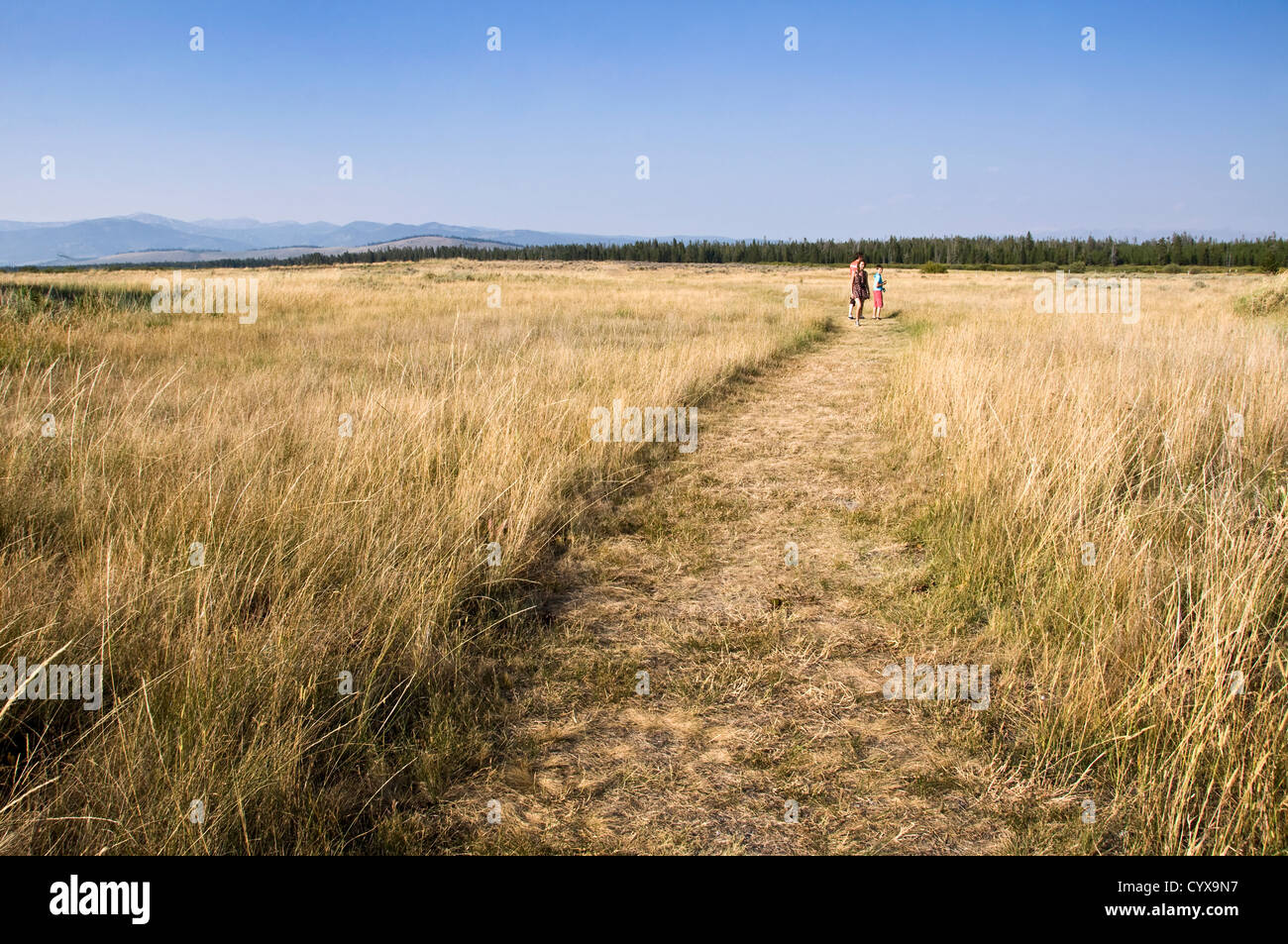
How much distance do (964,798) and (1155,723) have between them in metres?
0.73

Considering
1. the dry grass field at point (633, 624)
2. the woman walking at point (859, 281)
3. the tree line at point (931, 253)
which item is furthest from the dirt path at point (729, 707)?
the tree line at point (931, 253)

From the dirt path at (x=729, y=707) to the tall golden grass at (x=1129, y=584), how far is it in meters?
0.37

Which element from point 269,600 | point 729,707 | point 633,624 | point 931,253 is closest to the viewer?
point 729,707

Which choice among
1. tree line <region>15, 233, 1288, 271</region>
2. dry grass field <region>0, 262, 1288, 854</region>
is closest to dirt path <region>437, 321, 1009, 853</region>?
dry grass field <region>0, 262, 1288, 854</region>

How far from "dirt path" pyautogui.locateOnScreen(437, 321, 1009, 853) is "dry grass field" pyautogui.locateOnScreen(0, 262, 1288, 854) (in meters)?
0.02

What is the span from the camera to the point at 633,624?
347 centimetres

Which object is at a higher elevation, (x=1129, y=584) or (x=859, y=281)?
(x=859, y=281)

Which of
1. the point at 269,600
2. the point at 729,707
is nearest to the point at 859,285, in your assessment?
the point at 729,707

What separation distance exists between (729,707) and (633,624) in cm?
84

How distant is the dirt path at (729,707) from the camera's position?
2121 mm

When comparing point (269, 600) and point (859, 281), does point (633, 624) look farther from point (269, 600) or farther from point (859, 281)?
point (859, 281)

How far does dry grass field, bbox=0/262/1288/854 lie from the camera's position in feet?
6.81

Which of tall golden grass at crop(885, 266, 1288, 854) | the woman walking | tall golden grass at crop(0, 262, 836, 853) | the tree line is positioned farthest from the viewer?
the tree line

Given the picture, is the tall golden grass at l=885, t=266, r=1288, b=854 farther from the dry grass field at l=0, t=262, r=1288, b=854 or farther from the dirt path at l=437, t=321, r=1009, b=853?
the dirt path at l=437, t=321, r=1009, b=853
